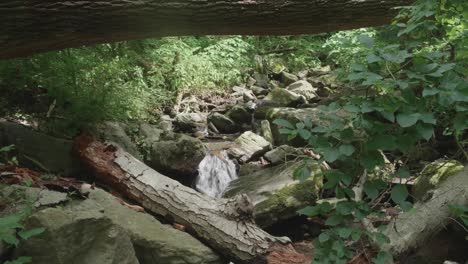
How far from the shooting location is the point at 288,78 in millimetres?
11242

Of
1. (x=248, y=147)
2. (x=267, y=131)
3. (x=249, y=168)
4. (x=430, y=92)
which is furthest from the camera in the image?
(x=267, y=131)

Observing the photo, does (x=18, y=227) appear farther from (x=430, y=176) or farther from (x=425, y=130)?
(x=430, y=176)

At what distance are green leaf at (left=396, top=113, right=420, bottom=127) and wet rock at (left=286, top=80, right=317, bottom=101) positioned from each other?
7.89 m

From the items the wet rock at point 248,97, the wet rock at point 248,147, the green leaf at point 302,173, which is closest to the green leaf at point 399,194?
the green leaf at point 302,173

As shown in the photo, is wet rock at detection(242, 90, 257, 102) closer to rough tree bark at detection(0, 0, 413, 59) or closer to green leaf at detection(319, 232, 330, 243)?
rough tree bark at detection(0, 0, 413, 59)

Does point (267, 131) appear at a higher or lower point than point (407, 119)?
lower

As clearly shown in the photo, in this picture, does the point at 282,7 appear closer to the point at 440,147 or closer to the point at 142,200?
the point at 142,200

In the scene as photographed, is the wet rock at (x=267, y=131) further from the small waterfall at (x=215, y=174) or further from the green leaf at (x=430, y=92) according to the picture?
the green leaf at (x=430, y=92)

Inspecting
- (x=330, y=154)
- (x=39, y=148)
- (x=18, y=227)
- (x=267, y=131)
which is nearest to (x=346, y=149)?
(x=330, y=154)

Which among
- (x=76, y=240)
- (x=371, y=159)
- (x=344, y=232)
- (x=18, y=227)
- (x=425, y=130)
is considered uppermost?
(x=425, y=130)

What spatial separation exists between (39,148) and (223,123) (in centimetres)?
450

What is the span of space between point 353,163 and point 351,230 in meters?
0.31

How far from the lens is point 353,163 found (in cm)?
195

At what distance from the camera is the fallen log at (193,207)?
3672 millimetres
